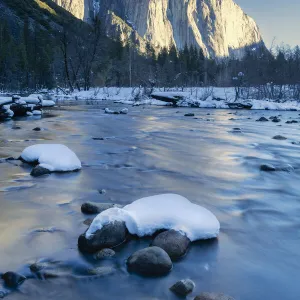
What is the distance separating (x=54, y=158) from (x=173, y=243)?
4.11 meters

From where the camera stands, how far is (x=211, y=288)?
10.4 ft

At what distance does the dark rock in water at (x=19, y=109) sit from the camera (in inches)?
815

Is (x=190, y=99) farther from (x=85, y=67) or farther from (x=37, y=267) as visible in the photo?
(x=37, y=267)

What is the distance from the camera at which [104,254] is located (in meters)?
3.65

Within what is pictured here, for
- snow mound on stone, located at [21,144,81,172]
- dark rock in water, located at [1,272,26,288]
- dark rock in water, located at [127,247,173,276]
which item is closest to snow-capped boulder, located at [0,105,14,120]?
snow mound on stone, located at [21,144,81,172]

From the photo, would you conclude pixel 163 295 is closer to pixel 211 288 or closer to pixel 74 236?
pixel 211 288

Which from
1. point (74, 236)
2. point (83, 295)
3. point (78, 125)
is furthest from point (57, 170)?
point (78, 125)

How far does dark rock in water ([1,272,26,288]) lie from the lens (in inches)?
122

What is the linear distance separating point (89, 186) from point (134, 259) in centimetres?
291

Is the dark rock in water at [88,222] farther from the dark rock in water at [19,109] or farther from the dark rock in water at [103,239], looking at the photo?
the dark rock in water at [19,109]

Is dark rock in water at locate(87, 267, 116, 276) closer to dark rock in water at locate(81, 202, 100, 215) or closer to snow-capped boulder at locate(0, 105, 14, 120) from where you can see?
dark rock in water at locate(81, 202, 100, 215)

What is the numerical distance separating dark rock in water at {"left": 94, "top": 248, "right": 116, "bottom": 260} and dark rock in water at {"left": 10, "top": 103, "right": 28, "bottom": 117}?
18.5 metres

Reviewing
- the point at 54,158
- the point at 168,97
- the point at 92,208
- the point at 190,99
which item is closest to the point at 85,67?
the point at 168,97

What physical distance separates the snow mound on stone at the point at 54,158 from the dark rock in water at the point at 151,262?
3.90 metres
